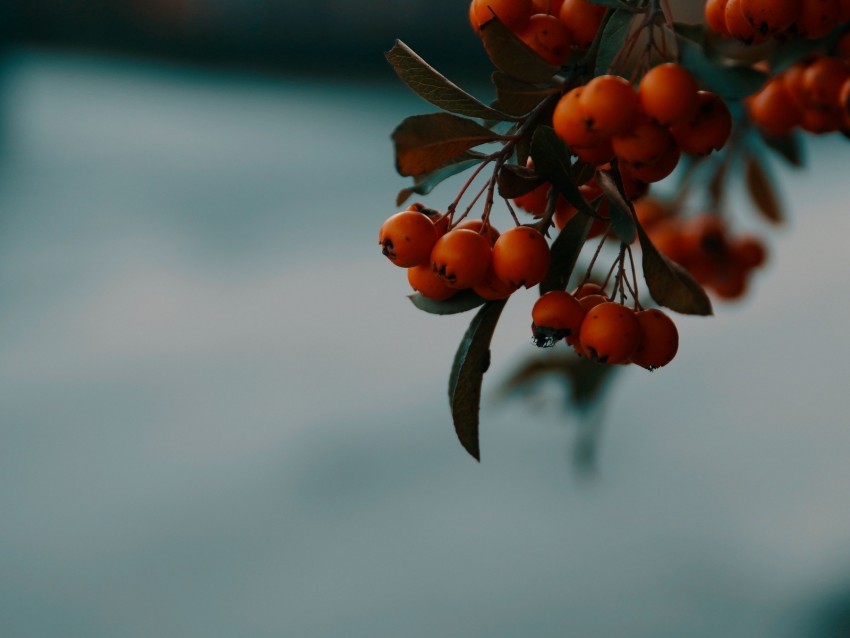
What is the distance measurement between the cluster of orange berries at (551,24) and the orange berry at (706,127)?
0.37 ft

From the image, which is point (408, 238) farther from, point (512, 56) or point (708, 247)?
point (708, 247)

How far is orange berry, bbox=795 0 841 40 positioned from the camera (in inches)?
20.8

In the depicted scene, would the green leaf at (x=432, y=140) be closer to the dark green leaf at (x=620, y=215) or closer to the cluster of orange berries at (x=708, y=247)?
the dark green leaf at (x=620, y=215)

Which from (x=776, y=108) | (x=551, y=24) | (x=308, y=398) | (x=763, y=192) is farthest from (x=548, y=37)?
(x=308, y=398)

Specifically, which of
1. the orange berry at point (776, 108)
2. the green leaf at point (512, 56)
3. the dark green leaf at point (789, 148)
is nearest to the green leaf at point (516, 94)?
the green leaf at point (512, 56)

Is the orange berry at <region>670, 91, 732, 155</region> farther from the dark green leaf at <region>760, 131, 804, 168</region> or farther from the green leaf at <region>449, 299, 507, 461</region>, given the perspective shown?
the dark green leaf at <region>760, 131, 804, 168</region>

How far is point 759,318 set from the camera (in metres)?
2.29

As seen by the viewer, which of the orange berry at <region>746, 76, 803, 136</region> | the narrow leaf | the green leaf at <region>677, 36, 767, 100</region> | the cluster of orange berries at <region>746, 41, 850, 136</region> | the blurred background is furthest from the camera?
the blurred background

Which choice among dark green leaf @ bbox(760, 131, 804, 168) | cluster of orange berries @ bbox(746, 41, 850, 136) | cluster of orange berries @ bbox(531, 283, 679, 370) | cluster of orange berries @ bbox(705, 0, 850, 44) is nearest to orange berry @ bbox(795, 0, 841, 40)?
cluster of orange berries @ bbox(705, 0, 850, 44)

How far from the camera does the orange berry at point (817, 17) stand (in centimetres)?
53

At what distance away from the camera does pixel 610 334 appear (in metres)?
0.55

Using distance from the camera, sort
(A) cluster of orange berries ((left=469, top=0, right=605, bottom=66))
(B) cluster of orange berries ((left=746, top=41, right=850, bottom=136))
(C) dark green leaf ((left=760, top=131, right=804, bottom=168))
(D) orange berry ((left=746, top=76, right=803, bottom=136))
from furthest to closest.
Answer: (C) dark green leaf ((left=760, top=131, right=804, bottom=168)), (D) orange berry ((left=746, top=76, right=803, bottom=136)), (B) cluster of orange berries ((left=746, top=41, right=850, bottom=136)), (A) cluster of orange berries ((left=469, top=0, right=605, bottom=66))

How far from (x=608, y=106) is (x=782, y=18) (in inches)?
5.8

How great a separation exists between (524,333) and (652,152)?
77.5 inches
